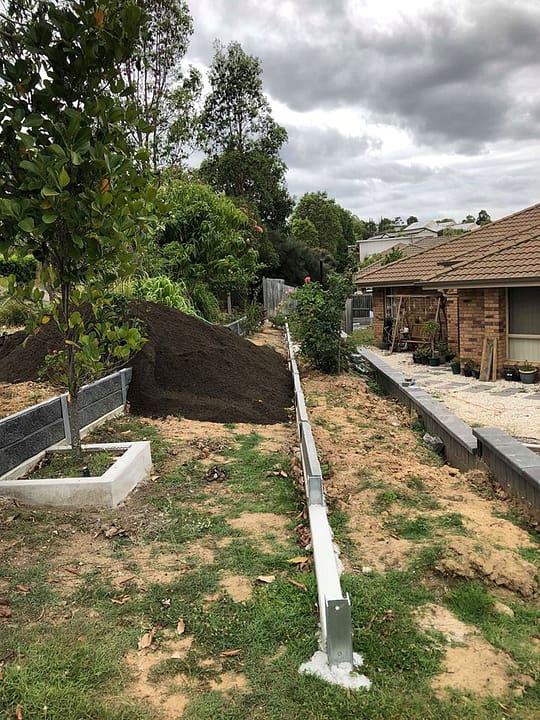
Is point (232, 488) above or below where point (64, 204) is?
below

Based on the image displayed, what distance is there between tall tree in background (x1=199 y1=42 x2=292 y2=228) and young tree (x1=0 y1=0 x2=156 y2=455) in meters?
30.7

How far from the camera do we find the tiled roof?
1225cm

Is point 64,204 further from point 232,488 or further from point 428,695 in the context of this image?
point 428,695

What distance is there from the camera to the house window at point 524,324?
12.4 metres

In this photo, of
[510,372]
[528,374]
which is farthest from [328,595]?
[510,372]

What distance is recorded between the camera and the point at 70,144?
13.8 ft

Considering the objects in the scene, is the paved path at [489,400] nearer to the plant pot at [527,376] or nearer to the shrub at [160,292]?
the plant pot at [527,376]

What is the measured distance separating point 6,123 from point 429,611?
14.7ft

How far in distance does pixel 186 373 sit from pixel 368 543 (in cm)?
553

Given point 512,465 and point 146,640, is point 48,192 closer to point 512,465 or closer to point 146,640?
point 146,640

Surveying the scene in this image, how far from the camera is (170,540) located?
411 centimetres

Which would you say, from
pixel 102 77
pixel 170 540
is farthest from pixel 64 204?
pixel 170 540

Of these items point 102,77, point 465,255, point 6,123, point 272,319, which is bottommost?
point 272,319

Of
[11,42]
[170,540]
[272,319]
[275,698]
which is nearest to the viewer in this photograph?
[275,698]
